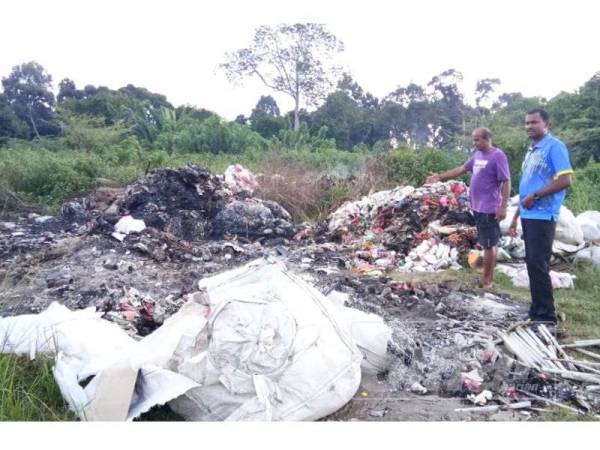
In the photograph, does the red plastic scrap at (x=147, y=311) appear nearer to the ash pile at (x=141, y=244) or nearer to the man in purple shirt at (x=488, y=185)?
the ash pile at (x=141, y=244)

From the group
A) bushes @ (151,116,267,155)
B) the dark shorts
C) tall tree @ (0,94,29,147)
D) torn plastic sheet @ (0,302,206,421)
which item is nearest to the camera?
torn plastic sheet @ (0,302,206,421)

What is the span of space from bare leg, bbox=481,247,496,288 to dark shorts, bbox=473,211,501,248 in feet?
0.32

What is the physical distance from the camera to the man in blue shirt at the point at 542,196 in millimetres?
3314

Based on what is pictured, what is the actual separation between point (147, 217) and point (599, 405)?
6.40m

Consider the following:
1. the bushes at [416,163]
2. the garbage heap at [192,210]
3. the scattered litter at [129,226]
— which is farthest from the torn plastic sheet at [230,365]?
the bushes at [416,163]

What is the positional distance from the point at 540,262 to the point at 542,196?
466 millimetres

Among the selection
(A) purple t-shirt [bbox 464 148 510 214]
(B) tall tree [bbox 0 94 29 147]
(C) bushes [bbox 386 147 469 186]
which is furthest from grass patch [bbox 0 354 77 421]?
(B) tall tree [bbox 0 94 29 147]

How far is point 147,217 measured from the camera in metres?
7.61

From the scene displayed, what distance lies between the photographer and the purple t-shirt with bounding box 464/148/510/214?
4.26 meters

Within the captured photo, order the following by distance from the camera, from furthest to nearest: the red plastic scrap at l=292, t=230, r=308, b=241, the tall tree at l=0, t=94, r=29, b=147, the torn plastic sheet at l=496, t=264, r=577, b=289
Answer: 1. the tall tree at l=0, t=94, r=29, b=147
2. the red plastic scrap at l=292, t=230, r=308, b=241
3. the torn plastic sheet at l=496, t=264, r=577, b=289

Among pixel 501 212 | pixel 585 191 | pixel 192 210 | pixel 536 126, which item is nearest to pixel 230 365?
pixel 536 126

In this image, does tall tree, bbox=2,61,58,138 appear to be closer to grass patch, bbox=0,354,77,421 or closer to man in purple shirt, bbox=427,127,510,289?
grass patch, bbox=0,354,77,421
